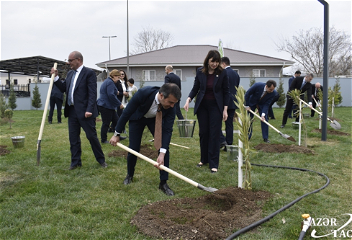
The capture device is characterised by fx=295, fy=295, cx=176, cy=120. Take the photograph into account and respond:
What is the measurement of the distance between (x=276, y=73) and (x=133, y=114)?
934 inches

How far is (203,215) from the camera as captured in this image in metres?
3.16

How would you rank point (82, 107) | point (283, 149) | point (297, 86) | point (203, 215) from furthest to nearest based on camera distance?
1. point (297, 86)
2. point (283, 149)
3. point (82, 107)
4. point (203, 215)

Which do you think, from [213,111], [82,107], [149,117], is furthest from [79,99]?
[213,111]

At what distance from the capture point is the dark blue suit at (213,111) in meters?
5.06

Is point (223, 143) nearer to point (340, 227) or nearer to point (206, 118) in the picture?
point (206, 118)

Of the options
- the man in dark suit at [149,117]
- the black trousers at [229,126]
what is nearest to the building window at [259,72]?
the black trousers at [229,126]

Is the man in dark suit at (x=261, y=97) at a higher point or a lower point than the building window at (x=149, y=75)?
lower

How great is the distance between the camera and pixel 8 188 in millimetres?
4172

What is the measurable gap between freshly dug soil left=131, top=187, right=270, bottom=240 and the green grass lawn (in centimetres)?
13

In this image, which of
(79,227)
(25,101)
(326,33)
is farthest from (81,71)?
(25,101)

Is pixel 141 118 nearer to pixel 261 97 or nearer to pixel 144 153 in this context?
pixel 144 153

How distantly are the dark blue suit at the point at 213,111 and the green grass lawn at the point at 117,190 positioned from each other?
39 cm

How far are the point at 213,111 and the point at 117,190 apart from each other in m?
2.09

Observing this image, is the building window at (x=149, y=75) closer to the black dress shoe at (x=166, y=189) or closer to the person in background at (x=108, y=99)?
the person in background at (x=108, y=99)
